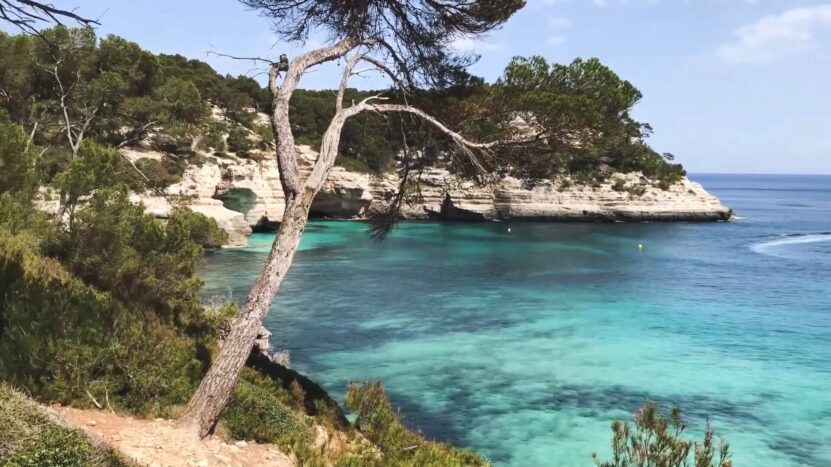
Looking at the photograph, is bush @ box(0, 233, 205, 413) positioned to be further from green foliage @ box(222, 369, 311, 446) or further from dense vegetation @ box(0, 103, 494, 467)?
green foliage @ box(222, 369, 311, 446)

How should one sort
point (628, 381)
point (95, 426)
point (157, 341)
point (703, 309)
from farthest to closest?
point (703, 309)
point (628, 381)
point (157, 341)
point (95, 426)

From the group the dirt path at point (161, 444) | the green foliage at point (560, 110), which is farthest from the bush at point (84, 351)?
the green foliage at point (560, 110)

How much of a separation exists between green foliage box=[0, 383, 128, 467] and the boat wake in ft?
145

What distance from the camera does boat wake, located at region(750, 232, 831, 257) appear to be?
1634 inches

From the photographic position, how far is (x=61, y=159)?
2628cm

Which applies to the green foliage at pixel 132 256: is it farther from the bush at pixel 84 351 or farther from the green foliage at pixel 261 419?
the green foliage at pixel 261 419

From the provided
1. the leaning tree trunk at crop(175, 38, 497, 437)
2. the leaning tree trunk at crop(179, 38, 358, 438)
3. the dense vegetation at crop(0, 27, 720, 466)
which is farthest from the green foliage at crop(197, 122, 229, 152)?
the leaning tree trunk at crop(179, 38, 358, 438)

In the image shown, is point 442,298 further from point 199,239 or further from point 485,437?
point 485,437

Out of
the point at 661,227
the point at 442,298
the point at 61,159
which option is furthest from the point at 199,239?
the point at 661,227

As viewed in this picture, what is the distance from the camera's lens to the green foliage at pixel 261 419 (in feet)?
24.4

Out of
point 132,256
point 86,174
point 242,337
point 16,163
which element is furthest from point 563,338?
point 16,163

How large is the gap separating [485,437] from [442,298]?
13426 mm

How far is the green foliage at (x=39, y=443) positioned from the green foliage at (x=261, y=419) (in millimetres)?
2218

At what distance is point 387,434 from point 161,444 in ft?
9.07
